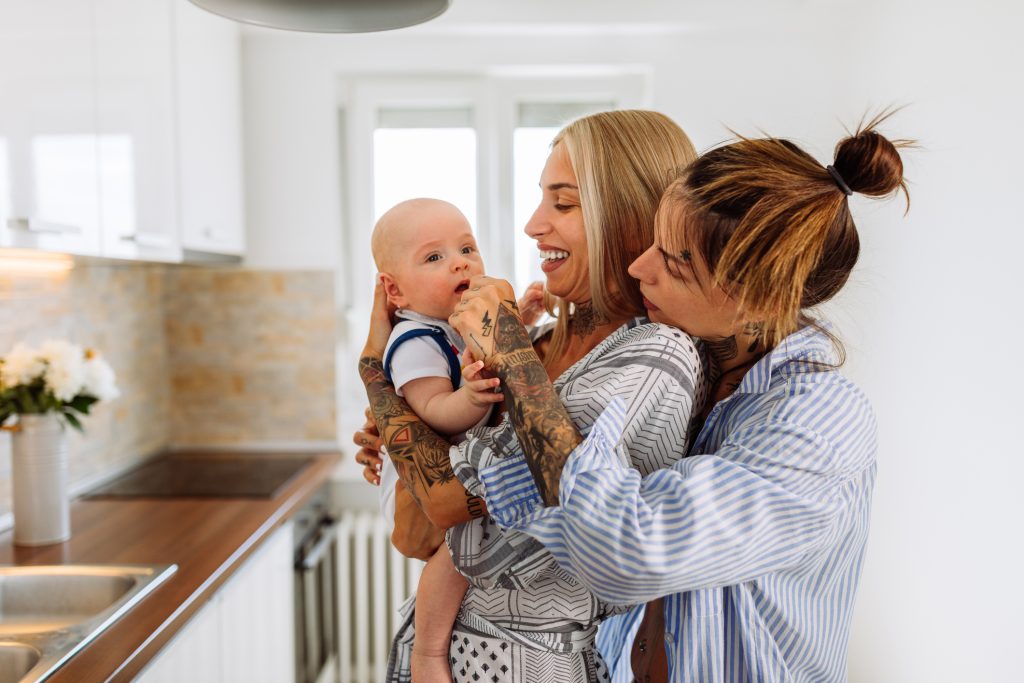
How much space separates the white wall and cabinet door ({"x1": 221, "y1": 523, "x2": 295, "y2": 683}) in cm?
83

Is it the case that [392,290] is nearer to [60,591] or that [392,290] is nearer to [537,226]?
[537,226]

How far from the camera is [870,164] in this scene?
985 mm

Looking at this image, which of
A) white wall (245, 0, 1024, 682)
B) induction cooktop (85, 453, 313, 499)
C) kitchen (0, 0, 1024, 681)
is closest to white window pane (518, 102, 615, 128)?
kitchen (0, 0, 1024, 681)

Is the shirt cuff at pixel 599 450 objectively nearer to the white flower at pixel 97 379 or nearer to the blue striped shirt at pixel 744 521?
the blue striped shirt at pixel 744 521

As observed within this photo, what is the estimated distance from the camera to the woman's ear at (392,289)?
1.36m

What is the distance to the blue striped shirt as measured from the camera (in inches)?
34.5

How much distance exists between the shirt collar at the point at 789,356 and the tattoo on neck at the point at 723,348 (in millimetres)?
106

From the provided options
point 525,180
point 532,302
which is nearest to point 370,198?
point 525,180

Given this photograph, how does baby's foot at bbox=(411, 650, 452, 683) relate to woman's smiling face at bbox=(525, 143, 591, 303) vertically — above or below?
below

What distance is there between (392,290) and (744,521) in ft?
2.39

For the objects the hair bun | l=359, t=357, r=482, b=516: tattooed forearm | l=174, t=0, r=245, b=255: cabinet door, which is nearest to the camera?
the hair bun

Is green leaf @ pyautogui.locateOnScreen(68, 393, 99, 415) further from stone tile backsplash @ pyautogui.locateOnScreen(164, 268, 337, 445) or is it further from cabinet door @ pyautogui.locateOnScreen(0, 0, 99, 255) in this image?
stone tile backsplash @ pyautogui.locateOnScreen(164, 268, 337, 445)

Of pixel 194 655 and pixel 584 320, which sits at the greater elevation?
pixel 584 320

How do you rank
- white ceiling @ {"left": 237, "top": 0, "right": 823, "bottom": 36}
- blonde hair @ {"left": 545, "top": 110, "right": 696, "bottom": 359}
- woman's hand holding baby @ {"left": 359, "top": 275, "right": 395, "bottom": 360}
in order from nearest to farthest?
blonde hair @ {"left": 545, "top": 110, "right": 696, "bottom": 359} → woman's hand holding baby @ {"left": 359, "top": 275, "right": 395, "bottom": 360} → white ceiling @ {"left": 237, "top": 0, "right": 823, "bottom": 36}
